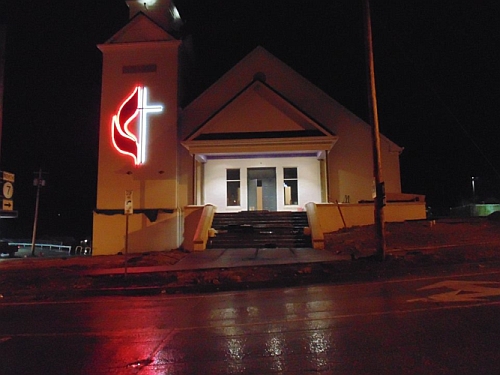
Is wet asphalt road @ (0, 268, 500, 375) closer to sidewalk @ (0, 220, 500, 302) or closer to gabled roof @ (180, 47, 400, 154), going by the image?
sidewalk @ (0, 220, 500, 302)

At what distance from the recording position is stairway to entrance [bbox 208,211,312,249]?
18219 mm

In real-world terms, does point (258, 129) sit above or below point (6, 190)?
above

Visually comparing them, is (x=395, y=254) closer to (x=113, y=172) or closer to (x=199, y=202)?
(x=199, y=202)

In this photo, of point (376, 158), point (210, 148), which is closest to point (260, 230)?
point (210, 148)

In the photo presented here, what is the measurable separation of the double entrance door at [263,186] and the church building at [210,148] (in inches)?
2.2

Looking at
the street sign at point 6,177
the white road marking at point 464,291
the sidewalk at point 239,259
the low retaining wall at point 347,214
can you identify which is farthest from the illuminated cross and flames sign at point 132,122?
the white road marking at point 464,291

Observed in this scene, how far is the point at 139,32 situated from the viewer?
21688 mm

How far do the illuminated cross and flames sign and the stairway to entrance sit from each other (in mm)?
5218

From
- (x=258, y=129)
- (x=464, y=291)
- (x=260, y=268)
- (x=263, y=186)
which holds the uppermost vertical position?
(x=258, y=129)

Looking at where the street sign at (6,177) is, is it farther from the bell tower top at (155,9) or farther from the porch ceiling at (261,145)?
the bell tower top at (155,9)

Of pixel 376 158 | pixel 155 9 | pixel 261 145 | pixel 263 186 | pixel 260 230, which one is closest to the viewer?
pixel 376 158

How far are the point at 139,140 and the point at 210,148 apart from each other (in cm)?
344

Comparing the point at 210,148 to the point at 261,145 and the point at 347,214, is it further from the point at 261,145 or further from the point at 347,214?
the point at 347,214

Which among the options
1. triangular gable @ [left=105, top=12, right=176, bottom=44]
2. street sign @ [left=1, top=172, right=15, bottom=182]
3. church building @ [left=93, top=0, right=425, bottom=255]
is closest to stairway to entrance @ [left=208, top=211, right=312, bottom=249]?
church building @ [left=93, top=0, right=425, bottom=255]
